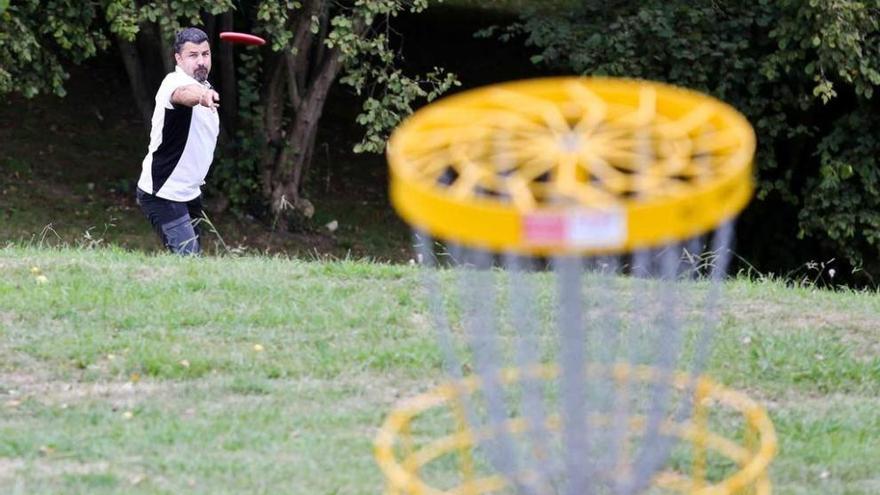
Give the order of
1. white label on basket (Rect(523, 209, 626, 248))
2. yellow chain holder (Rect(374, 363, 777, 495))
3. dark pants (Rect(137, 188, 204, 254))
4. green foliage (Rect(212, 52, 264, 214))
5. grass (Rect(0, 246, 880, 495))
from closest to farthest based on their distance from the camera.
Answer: white label on basket (Rect(523, 209, 626, 248)) → yellow chain holder (Rect(374, 363, 777, 495)) → grass (Rect(0, 246, 880, 495)) → dark pants (Rect(137, 188, 204, 254)) → green foliage (Rect(212, 52, 264, 214))

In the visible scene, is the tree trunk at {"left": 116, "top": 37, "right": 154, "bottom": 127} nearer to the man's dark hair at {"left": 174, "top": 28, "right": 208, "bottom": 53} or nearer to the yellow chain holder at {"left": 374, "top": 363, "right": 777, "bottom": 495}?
the man's dark hair at {"left": 174, "top": 28, "right": 208, "bottom": 53}

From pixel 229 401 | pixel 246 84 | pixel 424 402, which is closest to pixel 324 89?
pixel 246 84

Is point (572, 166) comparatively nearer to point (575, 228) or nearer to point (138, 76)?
point (575, 228)

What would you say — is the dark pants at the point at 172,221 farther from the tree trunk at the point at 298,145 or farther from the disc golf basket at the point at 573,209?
the tree trunk at the point at 298,145

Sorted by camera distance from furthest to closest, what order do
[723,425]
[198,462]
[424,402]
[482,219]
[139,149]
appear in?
[139,149] → [723,425] → [198,462] → [424,402] → [482,219]

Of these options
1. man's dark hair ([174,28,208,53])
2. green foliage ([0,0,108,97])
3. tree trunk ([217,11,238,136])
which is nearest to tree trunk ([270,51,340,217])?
tree trunk ([217,11,238,136])

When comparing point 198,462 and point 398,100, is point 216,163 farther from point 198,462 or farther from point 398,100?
point 198,462

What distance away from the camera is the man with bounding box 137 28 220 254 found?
8758 millimetres

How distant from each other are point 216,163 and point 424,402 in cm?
1243

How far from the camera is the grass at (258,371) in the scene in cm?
522

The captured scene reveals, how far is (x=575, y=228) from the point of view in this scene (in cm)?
313

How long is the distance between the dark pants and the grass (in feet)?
2.24

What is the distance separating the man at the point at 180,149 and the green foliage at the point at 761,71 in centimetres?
692

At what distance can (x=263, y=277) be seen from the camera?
7.82m
